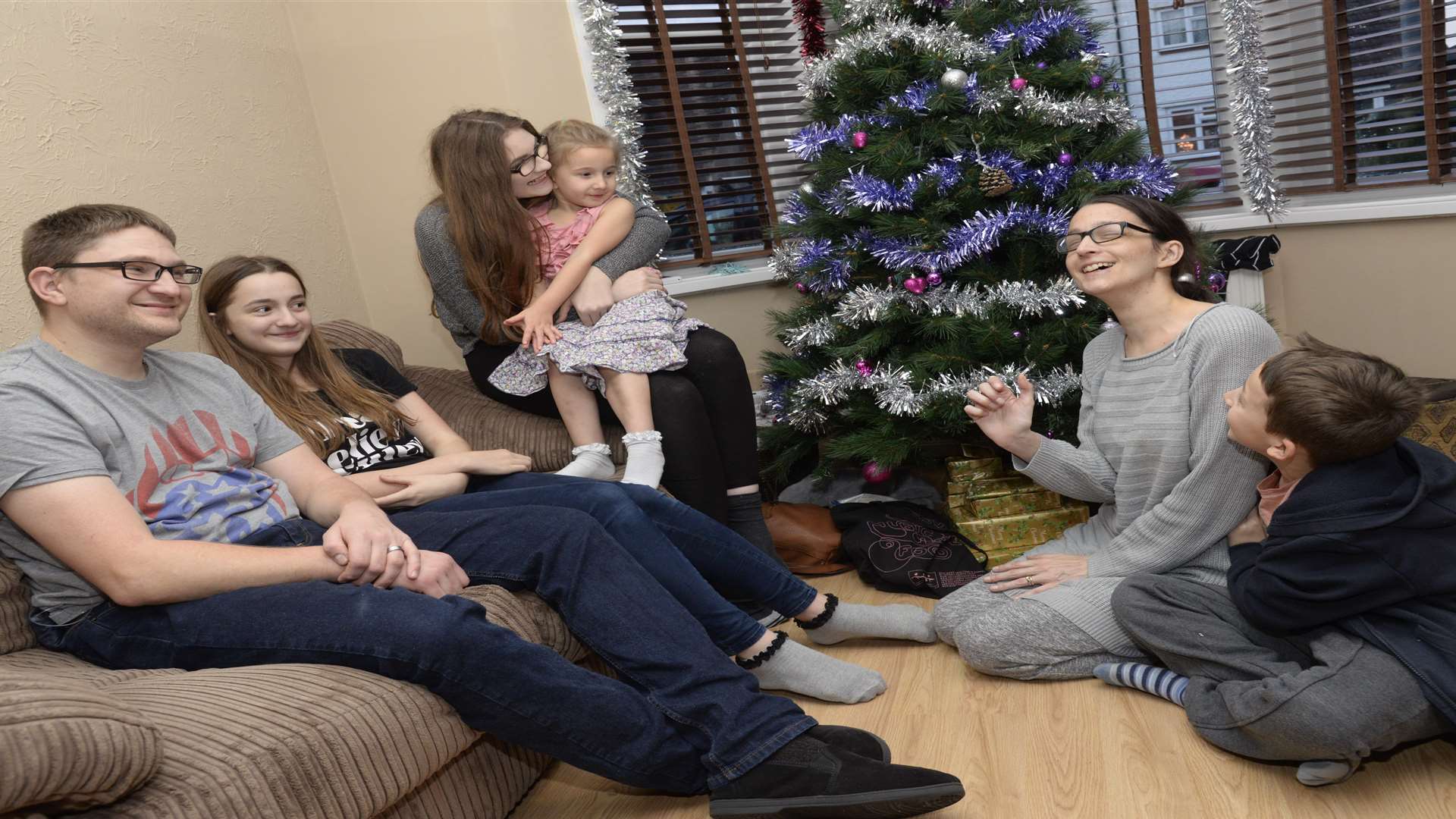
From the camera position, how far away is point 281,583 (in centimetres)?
165

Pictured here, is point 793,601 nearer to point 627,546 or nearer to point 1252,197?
point 627,546

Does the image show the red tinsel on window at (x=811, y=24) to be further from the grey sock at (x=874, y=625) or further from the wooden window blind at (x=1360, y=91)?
the grey sock at (x=874, y=625)

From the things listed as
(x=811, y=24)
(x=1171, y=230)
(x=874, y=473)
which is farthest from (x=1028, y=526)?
(x=811, y=24)

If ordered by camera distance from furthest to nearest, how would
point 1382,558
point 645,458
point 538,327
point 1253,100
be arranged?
1. point 1253,100
2. point 538,327
3. point 645,458
4. point 1382,558

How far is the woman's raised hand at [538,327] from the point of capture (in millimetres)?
2582

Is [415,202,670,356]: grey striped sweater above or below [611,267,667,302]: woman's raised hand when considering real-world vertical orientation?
above

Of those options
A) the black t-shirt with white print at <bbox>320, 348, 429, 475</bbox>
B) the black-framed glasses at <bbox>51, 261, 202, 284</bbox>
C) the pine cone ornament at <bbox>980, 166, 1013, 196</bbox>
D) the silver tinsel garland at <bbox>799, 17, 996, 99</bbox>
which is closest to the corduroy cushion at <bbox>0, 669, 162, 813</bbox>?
the black-framed glasses at <bbox>51, 261, 202, 284</bbox>

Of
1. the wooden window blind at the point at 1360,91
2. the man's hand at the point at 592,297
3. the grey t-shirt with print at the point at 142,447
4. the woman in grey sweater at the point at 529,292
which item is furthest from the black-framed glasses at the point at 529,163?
the wooden window blind at the point at 1360,91

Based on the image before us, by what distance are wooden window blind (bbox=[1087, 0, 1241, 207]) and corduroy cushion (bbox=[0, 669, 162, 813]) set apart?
343cm

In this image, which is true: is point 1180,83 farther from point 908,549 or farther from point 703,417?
point 703,417

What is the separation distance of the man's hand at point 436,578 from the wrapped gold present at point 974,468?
1.52m

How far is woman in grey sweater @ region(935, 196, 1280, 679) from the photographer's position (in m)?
1.94

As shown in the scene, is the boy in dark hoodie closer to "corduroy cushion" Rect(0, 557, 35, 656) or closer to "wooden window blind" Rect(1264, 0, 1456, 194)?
"wooden window blind" Rect(1264, 0, 1456, 194)

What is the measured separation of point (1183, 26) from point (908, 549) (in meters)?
2.20
